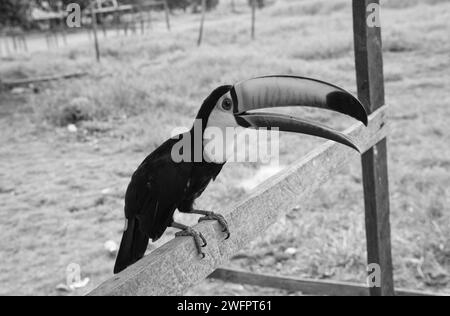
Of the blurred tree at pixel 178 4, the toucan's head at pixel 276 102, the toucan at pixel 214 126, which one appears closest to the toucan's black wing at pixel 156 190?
the toucan at pixel 214 126

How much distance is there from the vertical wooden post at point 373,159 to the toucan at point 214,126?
2.65ft

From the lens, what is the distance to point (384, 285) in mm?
3084

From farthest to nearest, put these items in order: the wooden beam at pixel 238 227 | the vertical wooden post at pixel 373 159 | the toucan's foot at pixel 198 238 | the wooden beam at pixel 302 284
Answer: the wooden beam at pixel 302 284
the vertical wooden post at pixel 373 159
the toucan's foot at pixel 198 238
the wooden beam at pixel 238 227

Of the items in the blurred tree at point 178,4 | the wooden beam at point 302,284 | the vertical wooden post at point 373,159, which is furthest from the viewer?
the blurred tree at point 178,4

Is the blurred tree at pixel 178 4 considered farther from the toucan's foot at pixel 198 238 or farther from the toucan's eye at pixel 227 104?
the toucan's foot at pixel 198 238

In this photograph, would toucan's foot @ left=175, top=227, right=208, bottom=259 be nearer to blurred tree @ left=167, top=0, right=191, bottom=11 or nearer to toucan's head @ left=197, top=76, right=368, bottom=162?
toucan's head @ left=197, top=76, right=368, bottom=162

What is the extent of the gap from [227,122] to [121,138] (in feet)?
18.4

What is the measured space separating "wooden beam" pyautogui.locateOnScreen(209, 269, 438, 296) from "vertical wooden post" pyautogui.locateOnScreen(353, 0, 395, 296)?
0.23 m

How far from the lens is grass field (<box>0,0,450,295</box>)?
4148 millimetres

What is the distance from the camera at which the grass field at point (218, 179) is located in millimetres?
4148

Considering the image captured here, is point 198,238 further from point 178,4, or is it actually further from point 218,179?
point 178,4

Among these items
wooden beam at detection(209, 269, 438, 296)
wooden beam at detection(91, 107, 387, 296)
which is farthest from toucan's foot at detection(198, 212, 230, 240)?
wooden beam at detection(209, 269, 438, 296)

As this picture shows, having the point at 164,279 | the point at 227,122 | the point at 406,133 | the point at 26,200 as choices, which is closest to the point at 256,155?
the point at 406,133
